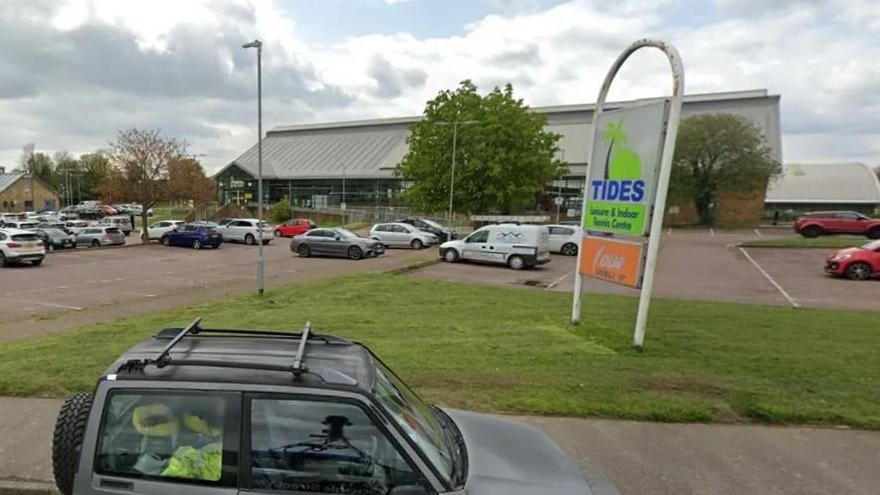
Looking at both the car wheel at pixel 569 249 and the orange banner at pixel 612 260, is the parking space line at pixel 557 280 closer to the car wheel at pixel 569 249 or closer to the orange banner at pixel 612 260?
the car wheel at pixel 569 249

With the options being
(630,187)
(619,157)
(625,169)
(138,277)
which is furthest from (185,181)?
(630,187)

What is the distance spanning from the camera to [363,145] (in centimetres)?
8250

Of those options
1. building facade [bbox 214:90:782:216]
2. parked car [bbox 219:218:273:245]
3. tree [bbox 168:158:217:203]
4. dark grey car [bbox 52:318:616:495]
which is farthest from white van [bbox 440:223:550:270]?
building facade [bbox 214:90:782:216]

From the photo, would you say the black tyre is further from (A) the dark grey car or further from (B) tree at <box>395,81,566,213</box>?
(B) tree at <box>395,81,566,213</box>

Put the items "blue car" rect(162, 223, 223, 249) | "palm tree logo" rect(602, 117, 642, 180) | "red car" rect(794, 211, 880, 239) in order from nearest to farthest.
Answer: "palm tree logo" rect(602, 117, 642, 180) → "red car" rect(794, 211, 880, 239) → "blue car" rect(162, 223, 223, 249)

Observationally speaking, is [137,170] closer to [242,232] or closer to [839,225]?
[242,232]

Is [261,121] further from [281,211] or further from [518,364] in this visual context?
[281,211]

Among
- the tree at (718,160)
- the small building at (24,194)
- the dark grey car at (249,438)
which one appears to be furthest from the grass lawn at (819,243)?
the small building at (24,194)

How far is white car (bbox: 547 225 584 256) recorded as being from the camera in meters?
26.1

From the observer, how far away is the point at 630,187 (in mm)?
7883

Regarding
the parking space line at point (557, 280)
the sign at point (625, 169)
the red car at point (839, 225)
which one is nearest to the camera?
the sign at point (625, 169)

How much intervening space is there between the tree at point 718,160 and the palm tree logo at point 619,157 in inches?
1643

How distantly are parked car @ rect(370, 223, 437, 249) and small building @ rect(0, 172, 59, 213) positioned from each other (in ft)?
235

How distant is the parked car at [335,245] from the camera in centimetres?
2488
